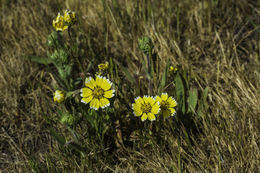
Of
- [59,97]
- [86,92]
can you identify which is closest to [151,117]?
[86,92]

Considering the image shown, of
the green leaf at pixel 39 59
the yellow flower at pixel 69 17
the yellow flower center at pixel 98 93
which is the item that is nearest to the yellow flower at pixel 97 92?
the yellow flower center at pixel 98 93

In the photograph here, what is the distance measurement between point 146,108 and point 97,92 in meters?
0.31

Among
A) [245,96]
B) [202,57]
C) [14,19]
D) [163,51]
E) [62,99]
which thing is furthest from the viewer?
[14,19]

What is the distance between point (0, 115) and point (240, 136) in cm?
174

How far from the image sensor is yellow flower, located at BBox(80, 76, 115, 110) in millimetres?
1598

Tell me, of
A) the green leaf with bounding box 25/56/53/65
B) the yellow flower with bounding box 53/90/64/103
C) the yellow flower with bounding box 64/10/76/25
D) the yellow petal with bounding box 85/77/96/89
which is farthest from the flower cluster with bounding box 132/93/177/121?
the green leaf with bounding box 25/56/53/65

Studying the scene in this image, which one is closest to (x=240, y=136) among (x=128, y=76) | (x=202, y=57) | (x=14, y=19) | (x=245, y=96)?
(x=245, y=96)

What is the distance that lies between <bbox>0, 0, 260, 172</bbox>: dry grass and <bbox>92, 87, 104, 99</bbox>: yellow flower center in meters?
0.40

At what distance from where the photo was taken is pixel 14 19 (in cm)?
272

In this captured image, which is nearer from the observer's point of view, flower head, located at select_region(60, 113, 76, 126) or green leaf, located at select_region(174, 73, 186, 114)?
flower head, located at select_region(60, 113, 76, 126)

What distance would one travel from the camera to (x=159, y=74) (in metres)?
2.14

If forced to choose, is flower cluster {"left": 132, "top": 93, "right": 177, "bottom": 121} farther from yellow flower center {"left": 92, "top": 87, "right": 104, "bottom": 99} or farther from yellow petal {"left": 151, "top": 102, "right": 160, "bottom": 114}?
yellow flower center {"left": 92, "top": 87, "right": 104, "bottom": 99}

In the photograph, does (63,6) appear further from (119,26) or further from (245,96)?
(245,96)

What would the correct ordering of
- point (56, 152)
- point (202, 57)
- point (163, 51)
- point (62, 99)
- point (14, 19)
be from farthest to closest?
point (14, 19) → point (202, 57) → point (163, 51) → point (56, 152) → point (62, 99)
